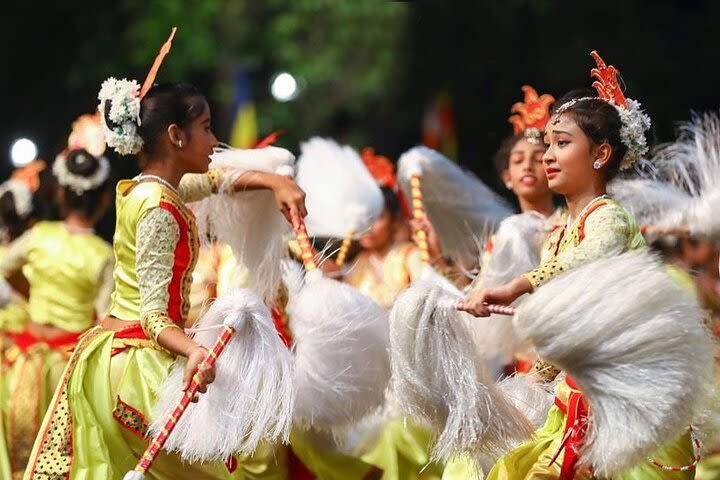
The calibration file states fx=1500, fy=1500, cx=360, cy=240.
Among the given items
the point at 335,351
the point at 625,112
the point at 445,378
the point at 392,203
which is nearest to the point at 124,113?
the point at 335,351

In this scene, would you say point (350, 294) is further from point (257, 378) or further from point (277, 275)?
point (257, 378)

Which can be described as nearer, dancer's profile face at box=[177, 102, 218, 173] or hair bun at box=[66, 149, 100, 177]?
dancer's profile face at box=[177, 102, 218, 173]

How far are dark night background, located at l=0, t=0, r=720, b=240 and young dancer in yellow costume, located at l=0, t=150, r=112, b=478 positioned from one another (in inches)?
211

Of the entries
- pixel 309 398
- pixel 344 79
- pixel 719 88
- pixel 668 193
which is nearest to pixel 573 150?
pixel 309 398

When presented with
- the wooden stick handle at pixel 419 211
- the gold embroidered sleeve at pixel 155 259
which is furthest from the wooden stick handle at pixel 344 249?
the gold embroidered sleeve at pixel 155 259

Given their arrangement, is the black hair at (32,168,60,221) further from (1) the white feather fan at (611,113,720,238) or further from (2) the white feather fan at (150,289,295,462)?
(2) the white feather fan at (150,289,295,462)

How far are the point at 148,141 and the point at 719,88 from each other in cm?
903

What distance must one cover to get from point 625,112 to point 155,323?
1610mm

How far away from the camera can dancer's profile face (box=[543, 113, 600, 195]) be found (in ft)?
15.2

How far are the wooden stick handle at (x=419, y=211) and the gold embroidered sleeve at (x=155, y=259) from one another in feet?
7.36

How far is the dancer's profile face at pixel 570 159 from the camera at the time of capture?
464cm

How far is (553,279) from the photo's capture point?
4133 mm

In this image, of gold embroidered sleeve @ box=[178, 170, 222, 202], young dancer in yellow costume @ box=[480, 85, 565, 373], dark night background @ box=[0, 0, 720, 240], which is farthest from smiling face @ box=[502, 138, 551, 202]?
dark night background @ box=[0, 0, 720, 240]

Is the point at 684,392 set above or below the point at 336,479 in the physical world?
above
